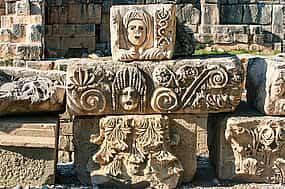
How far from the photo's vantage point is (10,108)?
14.8ft

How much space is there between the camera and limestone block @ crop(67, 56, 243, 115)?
14.5 ft

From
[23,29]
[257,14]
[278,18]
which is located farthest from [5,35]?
[278,18]

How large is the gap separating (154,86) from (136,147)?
532mm

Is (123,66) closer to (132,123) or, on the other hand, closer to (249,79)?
(132,123)

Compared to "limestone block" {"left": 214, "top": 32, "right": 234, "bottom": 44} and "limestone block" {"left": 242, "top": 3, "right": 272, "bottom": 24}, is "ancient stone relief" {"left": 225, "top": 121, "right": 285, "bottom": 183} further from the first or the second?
"limestone block" {"left": 242, "top": 3, "right": 272, "bottom": 24}

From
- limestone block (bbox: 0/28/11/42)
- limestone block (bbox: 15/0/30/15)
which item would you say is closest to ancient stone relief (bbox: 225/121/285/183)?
limestone block (bbox: 0/28/11/42)

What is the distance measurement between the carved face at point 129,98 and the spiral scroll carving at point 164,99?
148mm

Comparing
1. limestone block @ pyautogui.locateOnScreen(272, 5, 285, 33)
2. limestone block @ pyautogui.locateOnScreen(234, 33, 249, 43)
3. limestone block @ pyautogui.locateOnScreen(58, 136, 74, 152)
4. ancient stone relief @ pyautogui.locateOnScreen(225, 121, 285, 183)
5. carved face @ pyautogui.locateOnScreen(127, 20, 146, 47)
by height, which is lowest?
limestone block @ pyautogui.locateOnScreen(58, 136, 74, 152)

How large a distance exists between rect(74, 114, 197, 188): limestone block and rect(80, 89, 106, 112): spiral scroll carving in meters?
0.13

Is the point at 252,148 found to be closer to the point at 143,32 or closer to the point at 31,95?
the point at 143,32

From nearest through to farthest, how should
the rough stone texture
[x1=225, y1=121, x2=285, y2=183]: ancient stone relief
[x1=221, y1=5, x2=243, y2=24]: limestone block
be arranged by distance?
[x1=225, y1=121, x2=285, y2=183]: ancient stone relief → the rough stone texture → [x1=221, y1=5, x2=243, y2=24]: limestone block

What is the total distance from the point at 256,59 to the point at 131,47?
1218 millimetres

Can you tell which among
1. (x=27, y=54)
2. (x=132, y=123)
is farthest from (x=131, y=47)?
(x=27, y=54)

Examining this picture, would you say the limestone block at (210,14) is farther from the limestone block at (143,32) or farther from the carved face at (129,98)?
the carved face at (129,98)
